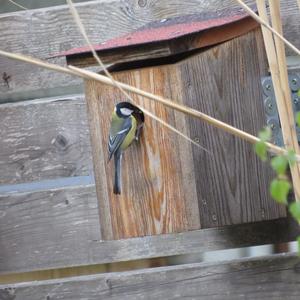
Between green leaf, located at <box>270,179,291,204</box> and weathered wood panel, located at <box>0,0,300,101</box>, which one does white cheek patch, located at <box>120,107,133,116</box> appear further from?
green leaf, located at <box>270,179,291,204</box>

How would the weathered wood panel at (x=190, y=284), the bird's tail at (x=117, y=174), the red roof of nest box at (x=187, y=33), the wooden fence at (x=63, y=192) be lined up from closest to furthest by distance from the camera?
the red roof of nest box at (x=187, y=33)
the bird's tail at (x=117, y=174)
the weathered wood panel at (x=190, y=284)
the wooden fence at (x=63, y=192)

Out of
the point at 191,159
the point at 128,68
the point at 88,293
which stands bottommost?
the point at 88,293

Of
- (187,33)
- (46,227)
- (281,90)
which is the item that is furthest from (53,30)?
(281,90)

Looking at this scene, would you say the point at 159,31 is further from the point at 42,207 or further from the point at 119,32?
the point at 42,207

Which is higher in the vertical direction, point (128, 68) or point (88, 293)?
point (128, 68)

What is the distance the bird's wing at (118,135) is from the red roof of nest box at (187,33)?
20 centimetres

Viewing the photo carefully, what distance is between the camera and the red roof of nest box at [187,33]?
7.56ft

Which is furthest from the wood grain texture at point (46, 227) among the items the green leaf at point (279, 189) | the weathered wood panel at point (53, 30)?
the green leaf at point (279, 189)

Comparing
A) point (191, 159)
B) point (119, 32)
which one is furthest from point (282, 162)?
point (119, 32)

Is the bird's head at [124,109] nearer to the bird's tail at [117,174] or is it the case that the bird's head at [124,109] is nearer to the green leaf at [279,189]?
the bird's tail at [117,174]

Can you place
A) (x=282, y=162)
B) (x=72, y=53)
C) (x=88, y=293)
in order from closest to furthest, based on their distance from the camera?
(x=282, y=162)
(x=72, y=53)
(x=88, y=293)

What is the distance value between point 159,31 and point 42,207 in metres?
0.86

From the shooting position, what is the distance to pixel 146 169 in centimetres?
243

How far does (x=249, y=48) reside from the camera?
2500 mm
